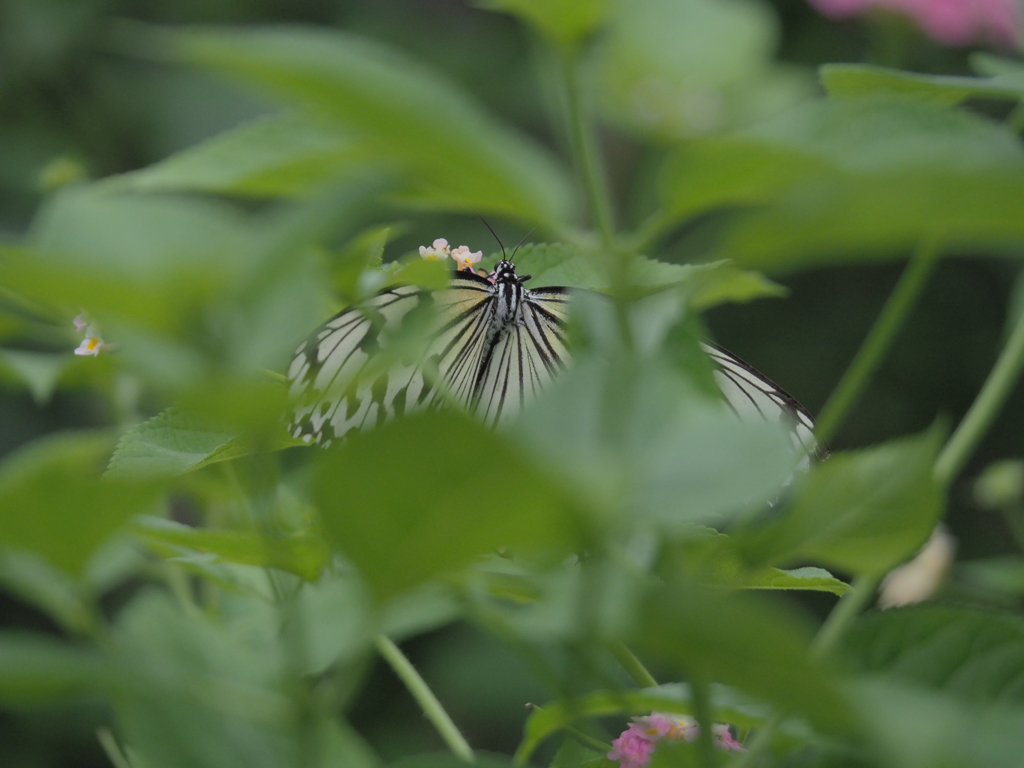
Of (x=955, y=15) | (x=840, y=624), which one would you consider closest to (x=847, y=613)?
(x=840, y=624)

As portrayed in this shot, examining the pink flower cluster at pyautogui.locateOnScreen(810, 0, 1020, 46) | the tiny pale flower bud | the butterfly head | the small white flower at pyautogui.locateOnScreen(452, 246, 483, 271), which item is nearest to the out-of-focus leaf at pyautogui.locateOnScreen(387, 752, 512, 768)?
the small white flower at pyautogui.locateOnScreen(452, 246, 483, 271)

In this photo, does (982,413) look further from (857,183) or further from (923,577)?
(923,577)

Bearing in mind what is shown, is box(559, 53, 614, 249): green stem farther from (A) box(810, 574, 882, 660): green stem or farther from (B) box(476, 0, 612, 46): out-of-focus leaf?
(A) box(810, 574, 882, 660): green stem

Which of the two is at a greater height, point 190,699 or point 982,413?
A: point 982,413

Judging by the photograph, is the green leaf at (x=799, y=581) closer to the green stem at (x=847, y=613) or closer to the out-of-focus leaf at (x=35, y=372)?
the green stem at (x=847, y=613)

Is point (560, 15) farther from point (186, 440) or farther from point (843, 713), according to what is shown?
point (186, 440)

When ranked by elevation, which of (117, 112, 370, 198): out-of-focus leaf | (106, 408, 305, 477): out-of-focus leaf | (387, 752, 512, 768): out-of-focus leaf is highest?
(117, 112, 370, 198): out-of-focus leaf
